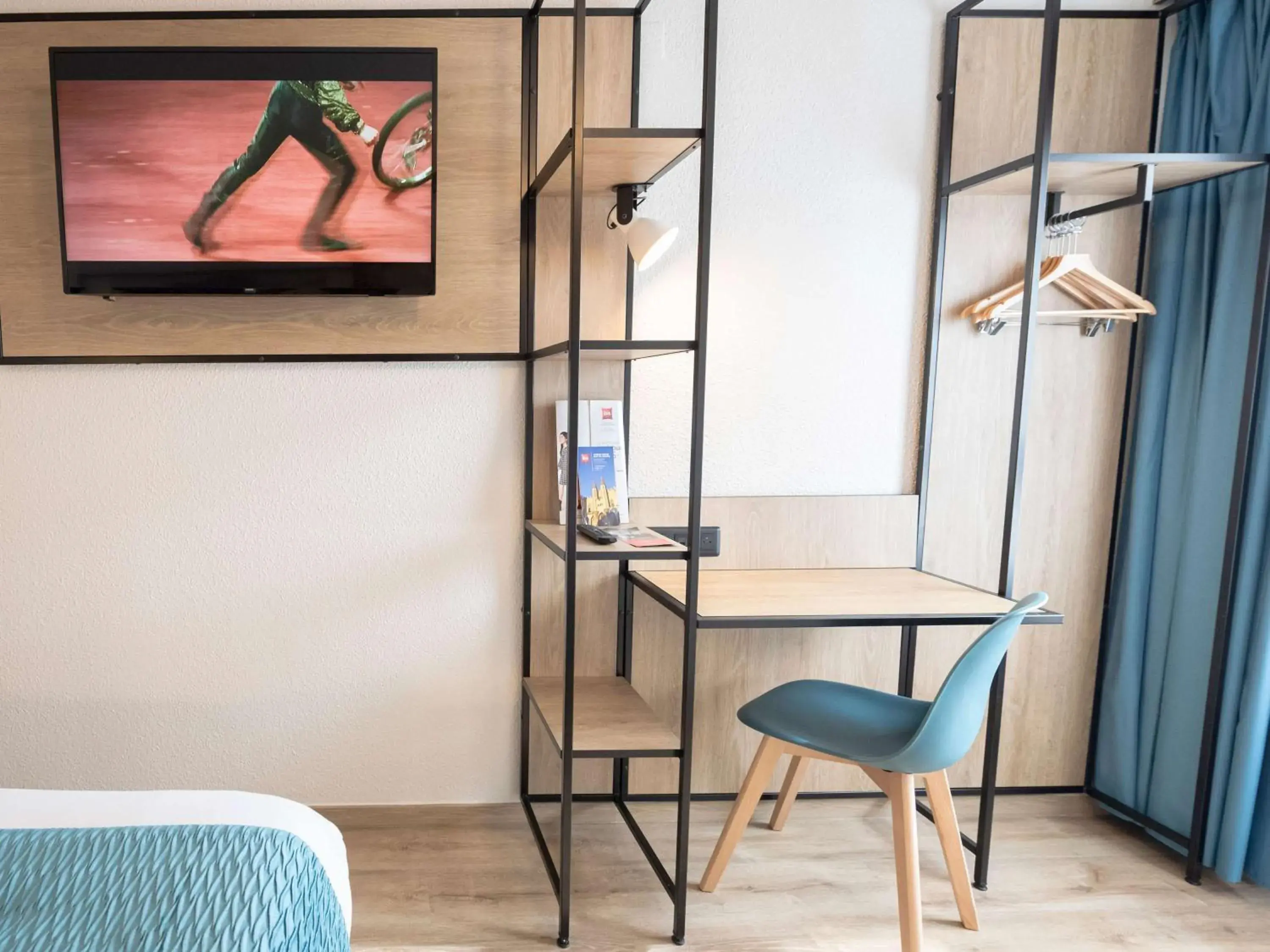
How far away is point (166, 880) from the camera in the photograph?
1.18 meters

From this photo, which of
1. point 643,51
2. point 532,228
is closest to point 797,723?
point 532,228

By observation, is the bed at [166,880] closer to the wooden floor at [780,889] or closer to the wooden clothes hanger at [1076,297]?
the wooden floor at [780,889]

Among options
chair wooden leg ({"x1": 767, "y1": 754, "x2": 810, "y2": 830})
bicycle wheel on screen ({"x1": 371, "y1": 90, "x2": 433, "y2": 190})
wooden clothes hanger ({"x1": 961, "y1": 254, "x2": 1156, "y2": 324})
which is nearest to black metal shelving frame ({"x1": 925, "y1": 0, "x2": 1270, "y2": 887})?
wooden clothes hanger ({"x1": 961, "y1": 254, "x2": 1156, "y2": 324})

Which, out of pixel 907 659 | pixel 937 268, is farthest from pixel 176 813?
pixel 937 268

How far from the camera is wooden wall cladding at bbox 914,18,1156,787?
7.72ft

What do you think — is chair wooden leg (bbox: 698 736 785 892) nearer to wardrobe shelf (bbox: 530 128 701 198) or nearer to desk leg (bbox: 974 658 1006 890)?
desk leg (bbox: 974 658 1006 890)

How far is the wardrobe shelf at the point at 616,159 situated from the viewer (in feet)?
5.45

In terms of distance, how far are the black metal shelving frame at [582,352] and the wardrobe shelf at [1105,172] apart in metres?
0.83

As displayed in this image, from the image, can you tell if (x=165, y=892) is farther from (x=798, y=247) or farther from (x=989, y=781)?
(x=798, y=247)

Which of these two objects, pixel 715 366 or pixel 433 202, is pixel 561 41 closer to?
pixel 433 202

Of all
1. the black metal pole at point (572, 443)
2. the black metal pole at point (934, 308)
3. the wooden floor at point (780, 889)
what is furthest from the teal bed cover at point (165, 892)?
the black metal pole at point (934, 308)

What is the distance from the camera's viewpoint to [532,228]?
228cm

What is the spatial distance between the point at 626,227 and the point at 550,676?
131 cm

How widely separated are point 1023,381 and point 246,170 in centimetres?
206
